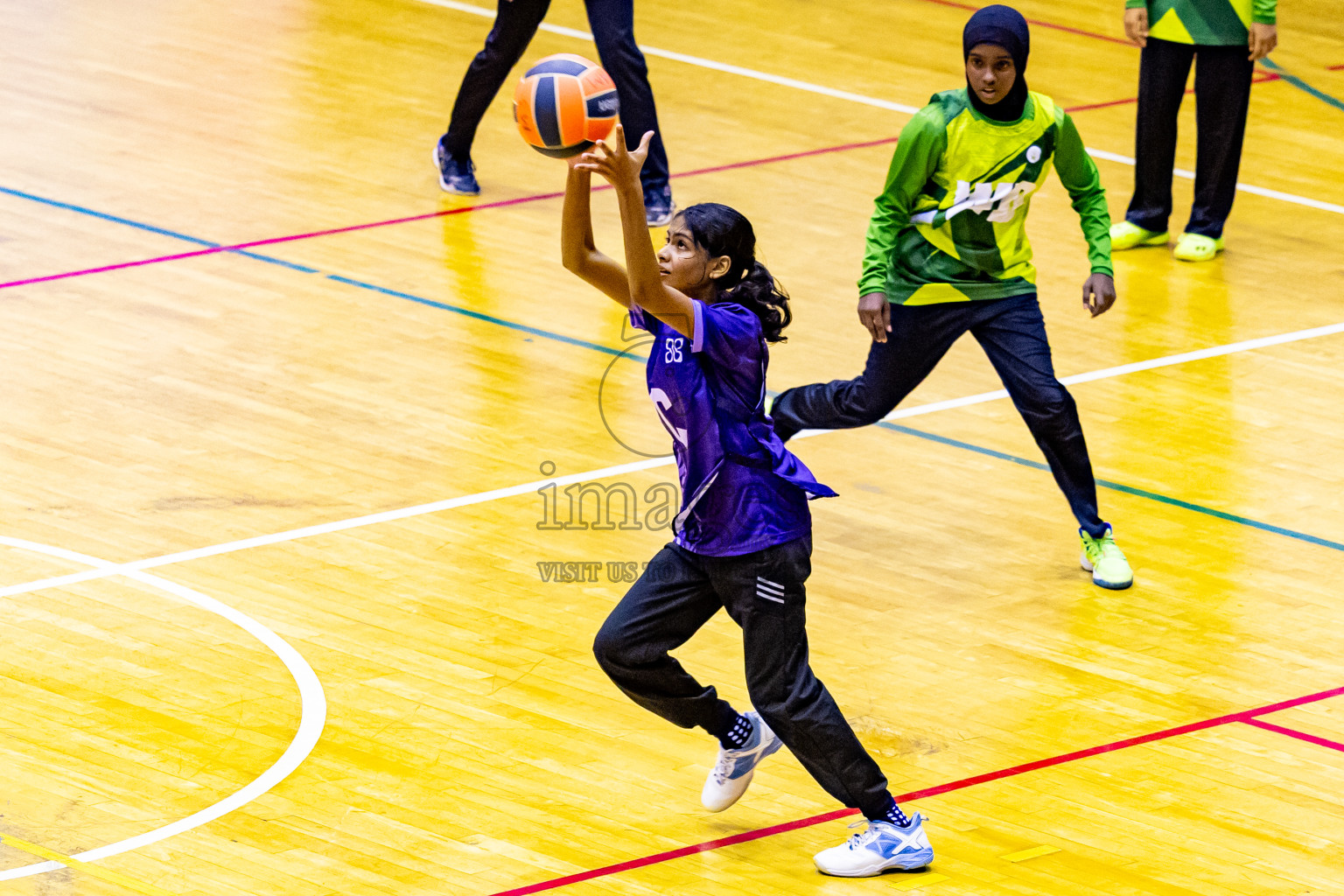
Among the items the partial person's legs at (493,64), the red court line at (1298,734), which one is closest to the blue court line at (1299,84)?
the partial person's legs at (493,64)

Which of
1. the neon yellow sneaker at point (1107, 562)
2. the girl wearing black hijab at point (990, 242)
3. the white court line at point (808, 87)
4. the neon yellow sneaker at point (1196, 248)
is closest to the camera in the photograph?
the girl wearing black hijab at point (990, 242)

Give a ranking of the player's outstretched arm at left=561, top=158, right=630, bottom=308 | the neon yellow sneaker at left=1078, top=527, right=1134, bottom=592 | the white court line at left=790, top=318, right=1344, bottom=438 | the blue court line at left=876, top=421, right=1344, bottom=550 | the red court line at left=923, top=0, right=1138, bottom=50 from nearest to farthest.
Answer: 1. the player's outstretched arm at left=561, top=158, right=630, bottom=308
2. the neon yellow sneaker at left=1078, top=527, right=1134, bottom=592
3. the blue court line at left=876, top=421, right=1344, bottom=550
4. the white court line at left=790, top=318, right=1344, bottom=438
5. the red court line at left=923, top=0, right=1138, bottom=50

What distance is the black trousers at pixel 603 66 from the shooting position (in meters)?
10.5

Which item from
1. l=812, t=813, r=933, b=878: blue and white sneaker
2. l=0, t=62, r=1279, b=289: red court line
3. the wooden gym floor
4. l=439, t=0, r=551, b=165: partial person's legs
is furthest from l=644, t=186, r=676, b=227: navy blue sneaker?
l=812, t=813, r=933, b=878: blue and white sneaker

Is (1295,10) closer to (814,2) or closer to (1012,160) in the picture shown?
(814,2)

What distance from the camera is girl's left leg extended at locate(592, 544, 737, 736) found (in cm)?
529

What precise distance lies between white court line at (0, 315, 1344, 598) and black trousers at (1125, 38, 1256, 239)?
1199mm

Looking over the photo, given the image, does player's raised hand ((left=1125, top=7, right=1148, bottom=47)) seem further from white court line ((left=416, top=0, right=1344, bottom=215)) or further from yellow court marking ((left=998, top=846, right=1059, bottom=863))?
yellow court marking ((left=998, top=846, right=1059, bottom=863))

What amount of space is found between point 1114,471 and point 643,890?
11.5ft

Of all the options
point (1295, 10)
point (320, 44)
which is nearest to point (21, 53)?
point (320, 44)

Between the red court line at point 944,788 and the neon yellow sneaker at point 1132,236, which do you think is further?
the neon yellow sneaker at point 1132,236

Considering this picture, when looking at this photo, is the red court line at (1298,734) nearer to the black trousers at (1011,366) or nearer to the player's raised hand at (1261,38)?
the black trousers at (1011,366)

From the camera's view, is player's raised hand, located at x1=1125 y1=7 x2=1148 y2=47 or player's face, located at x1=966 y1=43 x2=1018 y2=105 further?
player's raised hand, located at x1=1125 y1=7 x2=1148 y2=47

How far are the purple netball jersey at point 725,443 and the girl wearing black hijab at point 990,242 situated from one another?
1.61 meters
